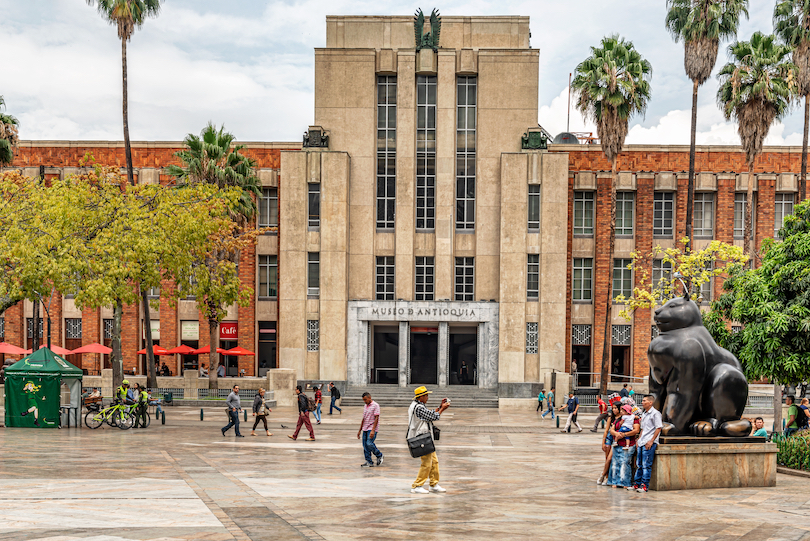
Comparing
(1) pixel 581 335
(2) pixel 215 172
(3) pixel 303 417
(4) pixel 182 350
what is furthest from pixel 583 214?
(3) pixel 303 417

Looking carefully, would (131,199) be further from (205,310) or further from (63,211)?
(205,310)

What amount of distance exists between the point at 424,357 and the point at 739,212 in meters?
19.0

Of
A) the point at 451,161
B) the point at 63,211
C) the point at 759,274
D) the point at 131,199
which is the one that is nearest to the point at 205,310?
the point at 131,199

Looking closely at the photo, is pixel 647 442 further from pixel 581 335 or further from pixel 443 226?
pixel 581 335

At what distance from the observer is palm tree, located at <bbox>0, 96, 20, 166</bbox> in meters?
36.4

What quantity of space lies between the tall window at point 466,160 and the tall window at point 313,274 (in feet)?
24.7

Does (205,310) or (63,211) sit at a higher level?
(63,211)

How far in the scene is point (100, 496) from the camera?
12.5 m

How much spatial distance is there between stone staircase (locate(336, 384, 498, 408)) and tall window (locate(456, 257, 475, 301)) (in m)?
4.80

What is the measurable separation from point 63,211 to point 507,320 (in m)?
22.5

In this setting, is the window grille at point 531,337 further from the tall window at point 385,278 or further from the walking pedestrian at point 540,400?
the tall window at point 385,278

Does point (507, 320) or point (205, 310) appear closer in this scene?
point (205, 310)

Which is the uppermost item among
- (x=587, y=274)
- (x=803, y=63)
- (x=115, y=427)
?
(x=803, y=63)

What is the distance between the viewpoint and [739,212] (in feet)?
147
